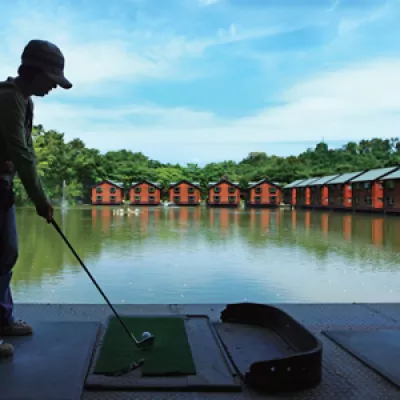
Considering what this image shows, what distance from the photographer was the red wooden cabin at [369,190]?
23.1 m

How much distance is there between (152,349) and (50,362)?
1.41 feet

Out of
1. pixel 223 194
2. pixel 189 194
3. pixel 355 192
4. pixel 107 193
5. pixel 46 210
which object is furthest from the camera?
pixel 189 194

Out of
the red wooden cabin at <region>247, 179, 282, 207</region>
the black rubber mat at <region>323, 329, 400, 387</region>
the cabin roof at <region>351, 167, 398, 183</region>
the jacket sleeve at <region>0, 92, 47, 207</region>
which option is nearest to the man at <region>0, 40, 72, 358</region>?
the jacket sleeve at <region>0, 92, 47, 207</region>

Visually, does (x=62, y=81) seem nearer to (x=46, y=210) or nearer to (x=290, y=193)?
(x=46, y=210)

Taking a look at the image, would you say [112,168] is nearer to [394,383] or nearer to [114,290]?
[114,290]

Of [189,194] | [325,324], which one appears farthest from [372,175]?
[325,324]

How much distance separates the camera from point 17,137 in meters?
2.01

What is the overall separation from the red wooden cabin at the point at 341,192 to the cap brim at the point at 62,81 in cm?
2511

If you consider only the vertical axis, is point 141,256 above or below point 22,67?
below

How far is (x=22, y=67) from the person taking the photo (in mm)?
2105

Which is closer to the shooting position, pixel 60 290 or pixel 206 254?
pixel 60 290

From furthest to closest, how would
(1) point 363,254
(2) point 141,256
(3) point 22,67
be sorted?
(1) point 363,254, (2) point 141,256, (3) point 22,67

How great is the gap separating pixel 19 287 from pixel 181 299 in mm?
1508

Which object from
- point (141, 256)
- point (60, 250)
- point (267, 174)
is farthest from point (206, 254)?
point (267, 174)
